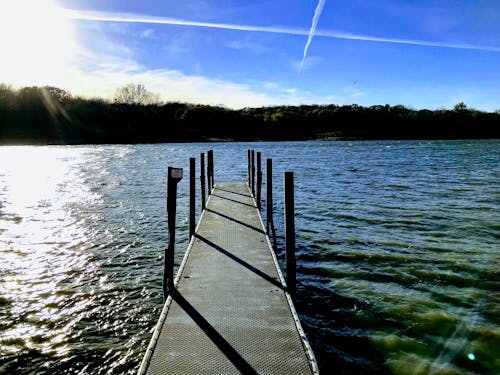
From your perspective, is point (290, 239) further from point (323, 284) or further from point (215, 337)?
point (215, 337)

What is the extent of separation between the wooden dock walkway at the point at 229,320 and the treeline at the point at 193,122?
102m

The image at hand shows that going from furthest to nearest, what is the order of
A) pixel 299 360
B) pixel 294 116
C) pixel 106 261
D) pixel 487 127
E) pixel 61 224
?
pixel 294 116
pixel 487 127
pixel 61 224
pixel 106 261
pixel 299 360

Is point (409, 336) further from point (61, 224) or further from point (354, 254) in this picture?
point (61, 224)

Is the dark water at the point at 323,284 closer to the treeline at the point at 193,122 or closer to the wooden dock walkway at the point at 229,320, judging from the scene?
the wooden dock walkway at the point at 229,320

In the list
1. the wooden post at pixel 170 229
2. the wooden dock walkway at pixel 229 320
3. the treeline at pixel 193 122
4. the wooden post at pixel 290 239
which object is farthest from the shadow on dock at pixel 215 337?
the treeline at pixel 193 122

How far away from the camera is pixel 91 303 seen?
25.4 ft

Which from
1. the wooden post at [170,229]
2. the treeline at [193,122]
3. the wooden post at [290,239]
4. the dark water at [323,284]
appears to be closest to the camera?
the dark water at [323,284]

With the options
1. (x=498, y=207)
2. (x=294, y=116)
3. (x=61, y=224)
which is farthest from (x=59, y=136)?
(x=498, y=207)

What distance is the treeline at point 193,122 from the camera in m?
105

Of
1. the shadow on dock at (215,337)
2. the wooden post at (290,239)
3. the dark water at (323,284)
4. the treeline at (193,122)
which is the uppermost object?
the treeline at (193,122)

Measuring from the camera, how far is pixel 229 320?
5.64 m

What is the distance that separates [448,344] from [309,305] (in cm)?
249

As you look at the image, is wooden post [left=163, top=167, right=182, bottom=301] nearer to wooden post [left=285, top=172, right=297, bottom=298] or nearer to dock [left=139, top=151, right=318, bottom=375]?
dock [left=139, top=151, right=318, bottom=375]

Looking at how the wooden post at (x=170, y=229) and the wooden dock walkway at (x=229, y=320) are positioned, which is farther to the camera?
the wooden post at (x=170, y=229)
